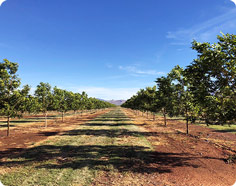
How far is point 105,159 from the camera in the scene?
11672 mm

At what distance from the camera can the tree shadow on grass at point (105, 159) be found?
33.8ft

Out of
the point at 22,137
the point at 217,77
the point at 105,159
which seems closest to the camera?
the point at 217,77

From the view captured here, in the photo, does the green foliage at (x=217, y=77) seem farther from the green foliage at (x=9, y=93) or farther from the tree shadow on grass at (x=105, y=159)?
the green foliage at (x=9, y=93)

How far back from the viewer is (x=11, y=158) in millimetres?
12070

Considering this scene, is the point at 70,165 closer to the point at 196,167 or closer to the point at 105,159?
the point at 105,159

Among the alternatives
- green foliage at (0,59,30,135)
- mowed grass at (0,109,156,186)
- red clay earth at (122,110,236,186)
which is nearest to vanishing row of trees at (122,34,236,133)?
red clay earth at (122,110,236,186)

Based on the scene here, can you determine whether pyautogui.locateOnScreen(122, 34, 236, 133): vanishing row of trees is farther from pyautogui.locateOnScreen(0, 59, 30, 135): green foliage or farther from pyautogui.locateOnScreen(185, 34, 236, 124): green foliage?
pyautogui.locateOnScreen(0, 59, 30, 135): green foliage

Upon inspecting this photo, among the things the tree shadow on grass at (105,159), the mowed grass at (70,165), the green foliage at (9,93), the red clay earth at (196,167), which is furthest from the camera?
the green foliage at (9,93)

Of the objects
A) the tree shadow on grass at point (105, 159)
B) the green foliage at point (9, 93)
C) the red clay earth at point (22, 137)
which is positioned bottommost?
the red clay earth at point (22, 137)

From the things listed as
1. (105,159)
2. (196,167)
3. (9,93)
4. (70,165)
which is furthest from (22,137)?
(196,167)

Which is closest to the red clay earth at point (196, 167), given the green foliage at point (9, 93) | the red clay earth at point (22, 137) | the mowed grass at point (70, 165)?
the mowed grass at point (70, 165)

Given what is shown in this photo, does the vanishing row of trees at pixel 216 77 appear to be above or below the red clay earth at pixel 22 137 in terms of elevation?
above

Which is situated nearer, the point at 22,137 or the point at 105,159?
the point at 105,159

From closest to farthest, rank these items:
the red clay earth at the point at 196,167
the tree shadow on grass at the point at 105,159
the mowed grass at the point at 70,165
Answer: the red clay earth at the point at 196,167 → the mowed grass at the point at 70,165 → the tree shadow on grass at the point at 105,159
